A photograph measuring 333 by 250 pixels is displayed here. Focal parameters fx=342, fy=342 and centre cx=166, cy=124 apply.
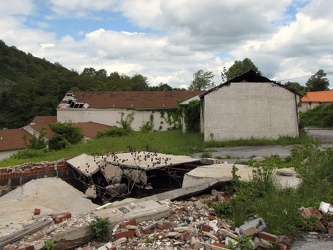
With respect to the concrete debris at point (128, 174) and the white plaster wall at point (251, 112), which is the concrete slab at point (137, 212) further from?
the white plaster wall at point (251, 112)

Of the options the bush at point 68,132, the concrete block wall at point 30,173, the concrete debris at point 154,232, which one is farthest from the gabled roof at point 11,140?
the concrete debris at point 154,232

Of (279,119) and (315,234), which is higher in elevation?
(279,119)

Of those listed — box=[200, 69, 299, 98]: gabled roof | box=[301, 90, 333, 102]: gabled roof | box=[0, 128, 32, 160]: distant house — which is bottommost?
box=[0, 128, 32, 160]: distant house

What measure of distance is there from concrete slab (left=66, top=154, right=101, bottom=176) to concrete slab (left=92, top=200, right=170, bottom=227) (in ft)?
10.4

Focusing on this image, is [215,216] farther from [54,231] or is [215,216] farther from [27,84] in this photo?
[27,84]

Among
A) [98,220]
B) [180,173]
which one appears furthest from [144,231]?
[180,173]

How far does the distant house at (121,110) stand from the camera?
3756 cm

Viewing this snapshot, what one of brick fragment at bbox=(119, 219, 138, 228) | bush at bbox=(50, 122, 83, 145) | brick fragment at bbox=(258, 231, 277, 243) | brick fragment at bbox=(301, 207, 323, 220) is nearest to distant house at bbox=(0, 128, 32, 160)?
bush at bbox=(50, 122, 83, 145)

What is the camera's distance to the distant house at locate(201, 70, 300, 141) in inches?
691

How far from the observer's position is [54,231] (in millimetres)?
4211

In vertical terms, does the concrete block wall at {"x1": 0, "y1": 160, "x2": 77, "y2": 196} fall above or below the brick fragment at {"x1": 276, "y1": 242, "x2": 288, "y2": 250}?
above

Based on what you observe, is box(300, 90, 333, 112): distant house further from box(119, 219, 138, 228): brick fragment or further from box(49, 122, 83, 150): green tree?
box(119, 219, 138, 228): brick fragment

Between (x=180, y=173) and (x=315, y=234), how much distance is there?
4.03 meters

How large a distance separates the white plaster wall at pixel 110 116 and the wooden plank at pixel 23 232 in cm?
3270
